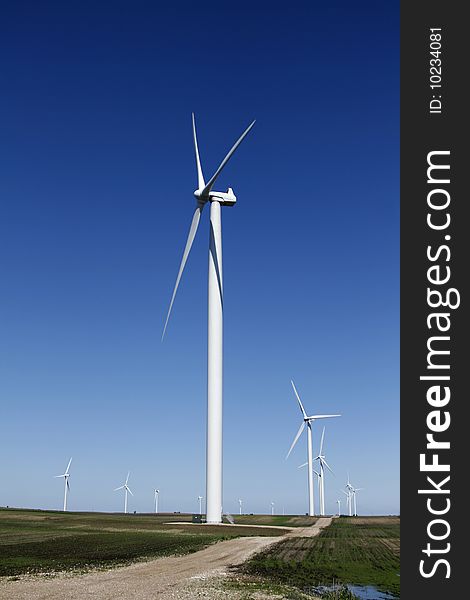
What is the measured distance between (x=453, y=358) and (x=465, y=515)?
15.8ft

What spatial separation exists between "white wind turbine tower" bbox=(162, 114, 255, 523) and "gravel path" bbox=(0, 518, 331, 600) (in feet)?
112

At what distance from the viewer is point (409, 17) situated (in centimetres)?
2572

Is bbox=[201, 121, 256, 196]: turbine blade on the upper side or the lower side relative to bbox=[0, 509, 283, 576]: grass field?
upper

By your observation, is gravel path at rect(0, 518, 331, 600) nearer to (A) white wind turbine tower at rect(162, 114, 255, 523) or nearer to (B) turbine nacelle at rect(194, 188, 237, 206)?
(A) white wind turbine tower at rect(162, 114, 255, 523)

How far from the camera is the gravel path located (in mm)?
32188

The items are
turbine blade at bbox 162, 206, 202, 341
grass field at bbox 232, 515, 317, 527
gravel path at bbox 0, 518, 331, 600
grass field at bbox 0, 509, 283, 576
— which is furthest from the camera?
grass field at bbox 232, 515, 317, 527

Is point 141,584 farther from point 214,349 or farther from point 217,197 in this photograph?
point 217,197

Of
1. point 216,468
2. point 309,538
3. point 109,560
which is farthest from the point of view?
point 216,468

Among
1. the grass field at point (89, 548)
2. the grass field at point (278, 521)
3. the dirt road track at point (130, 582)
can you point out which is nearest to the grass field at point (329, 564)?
the dirt road track at point (130, 582)

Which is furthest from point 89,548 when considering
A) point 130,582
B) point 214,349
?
point 214,349

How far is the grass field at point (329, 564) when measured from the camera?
4069 cm

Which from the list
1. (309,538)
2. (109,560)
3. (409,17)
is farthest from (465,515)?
(309,538)

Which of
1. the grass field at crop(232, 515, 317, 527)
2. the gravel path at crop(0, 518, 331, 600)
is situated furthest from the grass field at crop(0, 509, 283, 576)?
the grass field at crop(232, 515, 317, 527)

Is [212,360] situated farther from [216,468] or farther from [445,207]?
[445,207]
